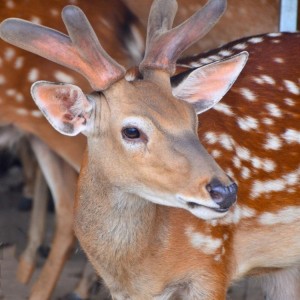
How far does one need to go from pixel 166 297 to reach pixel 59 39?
1026 mm

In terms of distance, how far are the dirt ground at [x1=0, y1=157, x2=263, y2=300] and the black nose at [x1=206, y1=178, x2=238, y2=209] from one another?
82.2 inches

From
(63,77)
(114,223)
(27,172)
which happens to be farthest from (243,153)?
(27,172)

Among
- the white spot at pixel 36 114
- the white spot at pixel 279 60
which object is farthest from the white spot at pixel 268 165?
the white spot at pixel 36 114

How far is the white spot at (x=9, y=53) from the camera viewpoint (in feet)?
17.8

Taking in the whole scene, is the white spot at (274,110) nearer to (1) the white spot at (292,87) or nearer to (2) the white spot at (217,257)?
(1) the white spot at (292,87)

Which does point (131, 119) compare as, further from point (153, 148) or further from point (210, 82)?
point (210, 82)

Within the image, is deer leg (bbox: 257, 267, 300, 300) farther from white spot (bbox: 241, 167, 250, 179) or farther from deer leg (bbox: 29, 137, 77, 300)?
deer leg (bbox: 29, 137, 77, 300)

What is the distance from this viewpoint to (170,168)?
404 centimetres

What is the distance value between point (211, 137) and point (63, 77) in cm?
102

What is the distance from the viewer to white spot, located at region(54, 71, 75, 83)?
17.7ft

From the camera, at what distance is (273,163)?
15.5ft

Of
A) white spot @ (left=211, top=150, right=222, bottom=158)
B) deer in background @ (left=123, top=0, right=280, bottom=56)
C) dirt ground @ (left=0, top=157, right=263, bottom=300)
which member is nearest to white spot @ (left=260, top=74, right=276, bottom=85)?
white spot @ (left=211, top=150, right=222, bottom=158)

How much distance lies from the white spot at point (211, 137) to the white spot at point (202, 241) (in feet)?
1.14

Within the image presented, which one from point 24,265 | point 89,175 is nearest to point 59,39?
point 89,175
